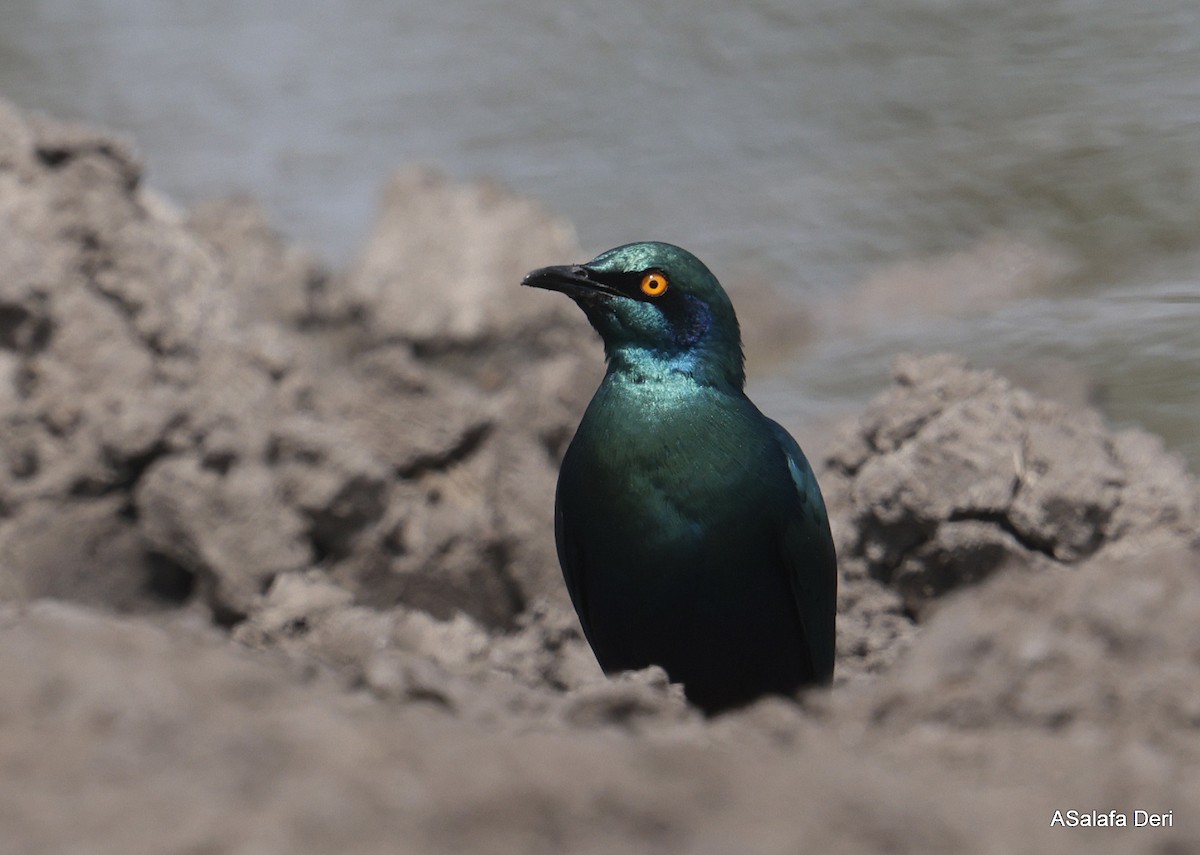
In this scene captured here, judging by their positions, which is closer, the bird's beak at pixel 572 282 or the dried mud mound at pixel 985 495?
the bird's beak at pixel 572 282

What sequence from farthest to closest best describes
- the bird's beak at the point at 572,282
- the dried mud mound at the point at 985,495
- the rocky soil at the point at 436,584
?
1. the dried mud mound at the point at 985,495
2. the bird's beak at the point at 572,282
3. the rocky soil at the point at 436,584

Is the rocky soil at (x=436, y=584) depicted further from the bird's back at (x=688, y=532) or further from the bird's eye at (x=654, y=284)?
the bird's eye at (x=654, y=284)

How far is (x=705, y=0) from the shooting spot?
1659 centimetres

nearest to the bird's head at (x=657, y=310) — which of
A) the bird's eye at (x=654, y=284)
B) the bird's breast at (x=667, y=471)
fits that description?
the bird's eye at (x=654, y=284)

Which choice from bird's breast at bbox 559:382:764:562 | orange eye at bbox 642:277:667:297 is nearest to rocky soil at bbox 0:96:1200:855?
bird's breast at bbox 559:382:764:562

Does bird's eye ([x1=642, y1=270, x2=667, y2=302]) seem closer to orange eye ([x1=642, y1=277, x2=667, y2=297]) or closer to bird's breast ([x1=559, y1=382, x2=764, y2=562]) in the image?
orange eye ([x1=642, y1=277, x2=667, y2=297])

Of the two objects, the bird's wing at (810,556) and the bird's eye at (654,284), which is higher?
the bird's eye at (654,284)

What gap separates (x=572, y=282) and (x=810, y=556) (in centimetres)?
Result: 101

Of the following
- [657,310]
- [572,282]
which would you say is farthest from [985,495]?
[572,282]

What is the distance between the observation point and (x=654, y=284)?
4387 millimetres

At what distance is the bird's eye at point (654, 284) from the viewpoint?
4379 mm

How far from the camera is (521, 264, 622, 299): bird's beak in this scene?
4422mm

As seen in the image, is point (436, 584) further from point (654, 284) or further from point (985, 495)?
point (985, 495)

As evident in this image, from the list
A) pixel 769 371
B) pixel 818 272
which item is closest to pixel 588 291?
pixel 769 371
